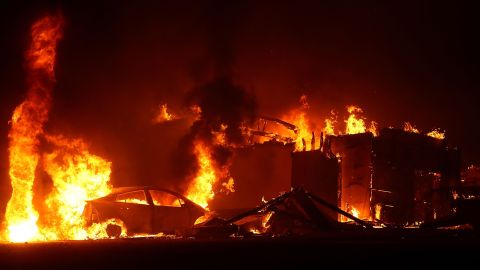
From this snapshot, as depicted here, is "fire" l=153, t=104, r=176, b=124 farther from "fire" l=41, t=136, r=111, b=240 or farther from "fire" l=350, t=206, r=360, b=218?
"fire" l=350, t=206, r=360, b=218

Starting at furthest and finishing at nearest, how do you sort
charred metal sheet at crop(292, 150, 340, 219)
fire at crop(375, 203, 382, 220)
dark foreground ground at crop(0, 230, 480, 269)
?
charred metal sheet at crop(292, 150, 340, 219) < fire at crop(375, 203, 382, 220) < dark foreground ground at crop(0, 230, 480, 269)

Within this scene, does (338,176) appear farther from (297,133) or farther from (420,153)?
(297,133)

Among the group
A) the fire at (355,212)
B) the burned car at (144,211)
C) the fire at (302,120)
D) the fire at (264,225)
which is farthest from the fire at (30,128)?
the fire at (302,120)

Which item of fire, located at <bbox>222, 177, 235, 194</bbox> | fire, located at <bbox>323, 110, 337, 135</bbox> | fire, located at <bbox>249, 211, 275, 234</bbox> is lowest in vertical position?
fire, located at <bbox>249, 211, 275, 234</bbox>

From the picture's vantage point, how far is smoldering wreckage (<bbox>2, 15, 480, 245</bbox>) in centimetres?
1378

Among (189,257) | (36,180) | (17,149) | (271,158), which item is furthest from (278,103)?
(189,257)

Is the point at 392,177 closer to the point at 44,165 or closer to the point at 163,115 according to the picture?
the point at 44,165

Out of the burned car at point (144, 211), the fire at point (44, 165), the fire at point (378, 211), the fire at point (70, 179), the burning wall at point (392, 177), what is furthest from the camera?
the burning wall at point (392, 177)

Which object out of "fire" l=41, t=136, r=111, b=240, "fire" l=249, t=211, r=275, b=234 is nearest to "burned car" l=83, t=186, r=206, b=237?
"fire" l=249, t=211, r=275, b=234

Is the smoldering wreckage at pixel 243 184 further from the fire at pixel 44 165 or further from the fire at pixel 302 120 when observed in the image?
the fire at pixel 302 120

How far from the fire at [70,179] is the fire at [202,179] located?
150 inches

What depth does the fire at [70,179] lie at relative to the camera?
17062 millimetres

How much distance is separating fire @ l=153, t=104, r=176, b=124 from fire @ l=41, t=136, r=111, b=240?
6577 millimetres

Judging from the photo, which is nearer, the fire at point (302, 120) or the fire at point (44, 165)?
the fire at point (44, 165)
